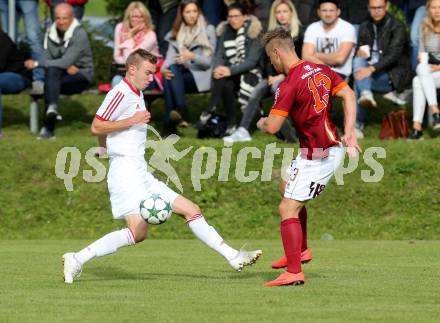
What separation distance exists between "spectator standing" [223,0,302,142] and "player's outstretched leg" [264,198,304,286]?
7211mm

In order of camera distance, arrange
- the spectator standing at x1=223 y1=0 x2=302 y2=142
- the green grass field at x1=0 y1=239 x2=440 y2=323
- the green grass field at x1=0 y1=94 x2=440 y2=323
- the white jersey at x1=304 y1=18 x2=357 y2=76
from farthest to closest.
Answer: the spectator standing at x1=223 y1=0 x2=302 y2=142 < the white jersey at x1=304 y1=18 x2=357 y2=76 < the green grass field at x1=0 y1=94 x2=440 y2=323 < the green grass field at x1=0 y1=239 x2=440 y2=323

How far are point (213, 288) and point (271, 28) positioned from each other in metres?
8.23

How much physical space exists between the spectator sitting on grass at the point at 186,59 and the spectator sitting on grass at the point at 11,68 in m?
2.30

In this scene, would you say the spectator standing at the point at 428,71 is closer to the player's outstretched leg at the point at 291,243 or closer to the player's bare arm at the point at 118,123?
the player's outstretched leg at the point at 291,243

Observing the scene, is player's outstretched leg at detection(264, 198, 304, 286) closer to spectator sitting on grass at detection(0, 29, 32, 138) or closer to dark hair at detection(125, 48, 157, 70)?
dark hair at detection(125, 48, 157, 70)

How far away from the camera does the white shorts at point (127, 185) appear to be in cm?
1048

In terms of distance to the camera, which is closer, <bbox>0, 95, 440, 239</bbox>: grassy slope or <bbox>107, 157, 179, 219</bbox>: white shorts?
<bbox>107, 157, 179, 219</bbox>: white shorts

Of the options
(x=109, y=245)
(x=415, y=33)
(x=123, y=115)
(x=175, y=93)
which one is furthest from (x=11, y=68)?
(x=109, y=245)

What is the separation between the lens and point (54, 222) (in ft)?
54.8

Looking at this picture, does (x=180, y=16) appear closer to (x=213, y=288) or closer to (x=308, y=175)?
(x=308, y=175)

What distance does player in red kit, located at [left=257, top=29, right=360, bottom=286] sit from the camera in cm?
995

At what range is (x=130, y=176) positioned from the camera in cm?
1051

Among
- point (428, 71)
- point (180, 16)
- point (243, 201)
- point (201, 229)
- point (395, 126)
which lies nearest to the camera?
point (201, 229)

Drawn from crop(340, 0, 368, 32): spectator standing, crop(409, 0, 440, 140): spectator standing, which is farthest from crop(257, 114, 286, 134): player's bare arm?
crop(340, 0, 368, 32): spectator standing
